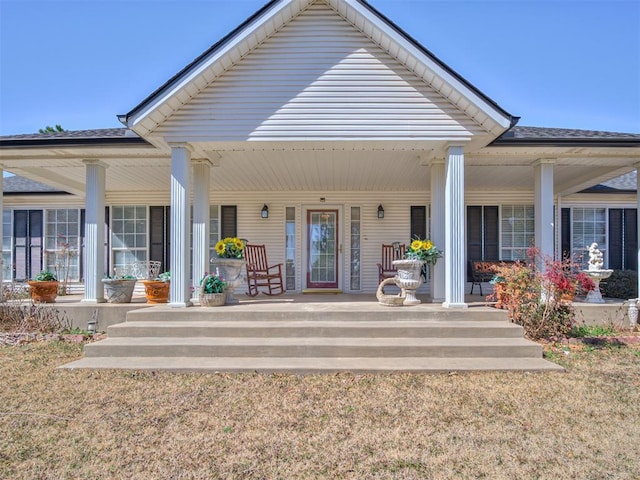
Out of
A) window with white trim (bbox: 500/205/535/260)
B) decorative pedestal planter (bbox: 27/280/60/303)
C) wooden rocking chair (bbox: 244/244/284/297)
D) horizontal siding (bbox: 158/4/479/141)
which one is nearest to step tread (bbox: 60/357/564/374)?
decorative pedestal planter (bbox: 27/280/60/303)

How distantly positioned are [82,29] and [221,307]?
6.13m

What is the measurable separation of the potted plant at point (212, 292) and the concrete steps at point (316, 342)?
36 cm

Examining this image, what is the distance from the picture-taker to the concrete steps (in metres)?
4.28

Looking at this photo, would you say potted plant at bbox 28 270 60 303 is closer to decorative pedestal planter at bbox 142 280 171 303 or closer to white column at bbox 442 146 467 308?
decorative pedestal planter at bbox 142 280 171 303

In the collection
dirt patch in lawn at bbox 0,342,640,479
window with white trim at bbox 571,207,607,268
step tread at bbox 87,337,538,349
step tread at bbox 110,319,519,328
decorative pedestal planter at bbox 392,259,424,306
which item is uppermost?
window with white trim at bbox 571,207,607,268

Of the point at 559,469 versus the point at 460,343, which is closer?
the point at 559,469

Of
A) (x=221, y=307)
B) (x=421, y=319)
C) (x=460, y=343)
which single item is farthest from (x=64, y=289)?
(x=460, y=343)

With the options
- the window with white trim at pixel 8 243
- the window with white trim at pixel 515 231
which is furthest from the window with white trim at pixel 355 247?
the window with white trim at pixel 8 243

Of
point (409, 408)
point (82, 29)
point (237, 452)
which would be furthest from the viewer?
point (82, 29)

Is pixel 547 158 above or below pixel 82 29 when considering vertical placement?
below

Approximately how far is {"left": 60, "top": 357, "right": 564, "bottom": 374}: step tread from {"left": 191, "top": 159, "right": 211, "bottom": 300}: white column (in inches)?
76.5

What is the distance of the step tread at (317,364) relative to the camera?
13.6 feet

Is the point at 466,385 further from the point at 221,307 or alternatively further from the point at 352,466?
the point at 221,307

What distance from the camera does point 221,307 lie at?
5.62 m
